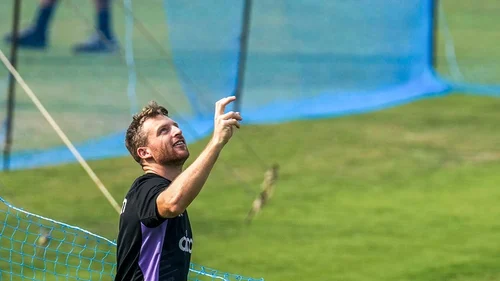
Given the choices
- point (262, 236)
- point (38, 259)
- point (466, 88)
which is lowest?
point (38, 259)

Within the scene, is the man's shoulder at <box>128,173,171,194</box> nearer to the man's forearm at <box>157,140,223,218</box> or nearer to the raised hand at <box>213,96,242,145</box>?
the man's forearm at <box>157,140,223,218</box>

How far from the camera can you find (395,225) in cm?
1038

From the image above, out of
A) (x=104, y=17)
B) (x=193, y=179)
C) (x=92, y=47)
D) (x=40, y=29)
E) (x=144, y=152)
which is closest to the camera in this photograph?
(x=193, y=179)

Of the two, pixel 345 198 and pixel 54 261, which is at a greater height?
pixel 345 198

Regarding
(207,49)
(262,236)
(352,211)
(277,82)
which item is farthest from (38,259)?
(277,82)

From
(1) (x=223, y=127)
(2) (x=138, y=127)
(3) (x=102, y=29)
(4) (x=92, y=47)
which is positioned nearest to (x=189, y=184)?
A: (1) (x=223, y=127)

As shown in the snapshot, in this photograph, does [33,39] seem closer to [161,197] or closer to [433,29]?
[433,29]

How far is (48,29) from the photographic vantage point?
17375mm

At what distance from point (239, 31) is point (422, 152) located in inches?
115

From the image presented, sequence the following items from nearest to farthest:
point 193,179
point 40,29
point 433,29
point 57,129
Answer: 1. point 193,179
2. point 57,129
3. point 40,29
4. point 433,29

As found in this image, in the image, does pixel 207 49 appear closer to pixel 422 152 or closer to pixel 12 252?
pixel 422 152

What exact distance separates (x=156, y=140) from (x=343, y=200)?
6.49m

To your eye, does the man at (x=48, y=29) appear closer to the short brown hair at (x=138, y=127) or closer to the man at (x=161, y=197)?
the short brown hair at (x=138, y=127)

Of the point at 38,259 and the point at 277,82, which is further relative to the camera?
the point at 277,82
